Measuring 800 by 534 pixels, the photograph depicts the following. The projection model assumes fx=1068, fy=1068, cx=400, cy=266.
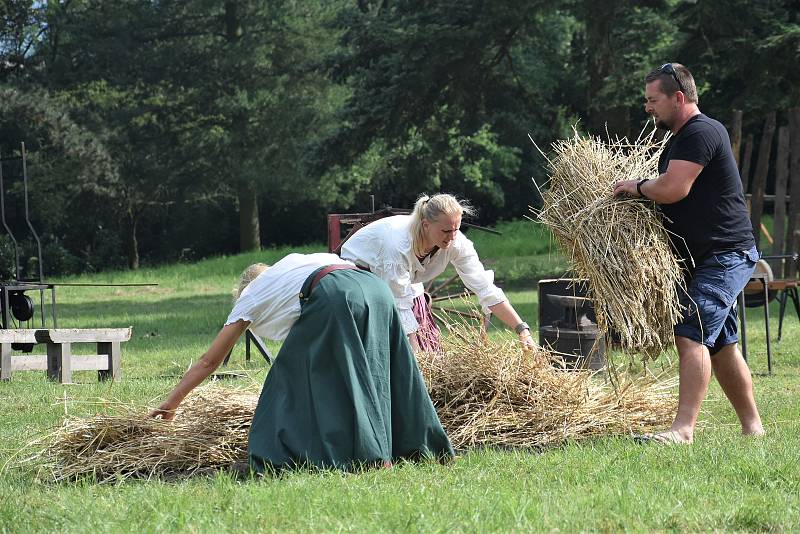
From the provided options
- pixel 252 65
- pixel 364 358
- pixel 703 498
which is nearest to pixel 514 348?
pixel 364 358

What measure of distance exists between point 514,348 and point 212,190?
26.7 m

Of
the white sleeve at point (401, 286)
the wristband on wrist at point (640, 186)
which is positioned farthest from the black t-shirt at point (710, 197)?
the white sleeve at point (401, 286)

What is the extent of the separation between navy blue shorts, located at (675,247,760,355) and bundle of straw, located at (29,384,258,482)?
212cm

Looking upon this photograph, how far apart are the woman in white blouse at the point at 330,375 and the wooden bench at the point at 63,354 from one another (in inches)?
157

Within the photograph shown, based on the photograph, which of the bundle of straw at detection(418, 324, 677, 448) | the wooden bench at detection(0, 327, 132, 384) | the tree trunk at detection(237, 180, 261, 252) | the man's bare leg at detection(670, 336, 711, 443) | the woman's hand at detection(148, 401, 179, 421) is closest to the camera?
the woman's hand at detection(148, 401, 179, 421)

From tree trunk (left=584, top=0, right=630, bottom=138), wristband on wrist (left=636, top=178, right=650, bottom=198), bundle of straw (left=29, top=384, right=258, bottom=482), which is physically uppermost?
tree trunk (left=584, top=0, right=630, bottom=138)

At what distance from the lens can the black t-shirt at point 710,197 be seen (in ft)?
16.0

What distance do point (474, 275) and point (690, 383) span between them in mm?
1355

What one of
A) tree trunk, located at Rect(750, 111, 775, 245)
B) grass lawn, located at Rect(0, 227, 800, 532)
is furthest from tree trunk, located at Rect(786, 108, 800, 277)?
grass lawn, located at Rect(0, 227, 800, 532)

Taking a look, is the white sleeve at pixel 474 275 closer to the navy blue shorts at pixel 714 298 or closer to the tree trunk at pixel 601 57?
the navy blue shorts at pixel 714 298

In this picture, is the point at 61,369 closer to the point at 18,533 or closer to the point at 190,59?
the point at 18,533

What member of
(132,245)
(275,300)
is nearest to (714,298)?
(275,300)

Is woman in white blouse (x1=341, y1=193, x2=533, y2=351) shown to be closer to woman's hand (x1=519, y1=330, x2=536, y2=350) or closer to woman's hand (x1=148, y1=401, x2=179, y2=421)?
woman's hand (x1=519, y1=330, x2=536, y2=350)

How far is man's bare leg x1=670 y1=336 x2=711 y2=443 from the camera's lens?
15.7ft
